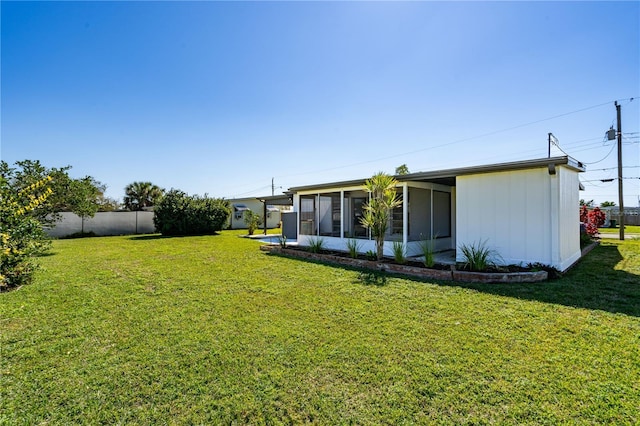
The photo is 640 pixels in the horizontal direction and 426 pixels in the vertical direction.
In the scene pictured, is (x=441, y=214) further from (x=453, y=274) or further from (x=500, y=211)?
(x=453, y=274)

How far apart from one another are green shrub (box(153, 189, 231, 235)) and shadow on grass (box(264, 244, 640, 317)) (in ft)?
46.9

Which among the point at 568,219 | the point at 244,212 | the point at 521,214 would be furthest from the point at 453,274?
the point at 244,212

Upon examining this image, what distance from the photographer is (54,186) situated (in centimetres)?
1134

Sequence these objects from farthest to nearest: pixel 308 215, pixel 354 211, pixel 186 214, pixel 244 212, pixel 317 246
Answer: pixel 244 212
pixel 186 214
pixel 308 215
pixel 354 211
pixel 317 246

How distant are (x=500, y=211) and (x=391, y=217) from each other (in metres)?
3.24

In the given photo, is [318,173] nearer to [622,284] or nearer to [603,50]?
[603,50]

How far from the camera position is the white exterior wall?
21.3 ft

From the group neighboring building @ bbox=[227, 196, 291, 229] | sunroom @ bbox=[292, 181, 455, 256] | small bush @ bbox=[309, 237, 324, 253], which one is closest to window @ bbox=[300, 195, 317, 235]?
sunroom @ bbox=[292, 181, 455, 256]

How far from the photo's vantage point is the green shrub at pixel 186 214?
18109 millimetres

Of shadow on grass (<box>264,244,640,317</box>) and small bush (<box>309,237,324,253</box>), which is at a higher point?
small bush (<box>309,237,324,253</box>)

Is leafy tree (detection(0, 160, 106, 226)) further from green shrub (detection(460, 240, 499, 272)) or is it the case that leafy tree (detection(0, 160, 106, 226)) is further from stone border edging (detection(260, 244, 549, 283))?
green shrub (detection(460, 240, 499, 272))

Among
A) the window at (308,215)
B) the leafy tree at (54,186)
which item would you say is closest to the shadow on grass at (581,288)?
the window at (308,215)

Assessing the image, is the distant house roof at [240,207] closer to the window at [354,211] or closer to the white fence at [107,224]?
the white fence at [107,224]

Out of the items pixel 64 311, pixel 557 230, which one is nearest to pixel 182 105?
pixel 64 311
